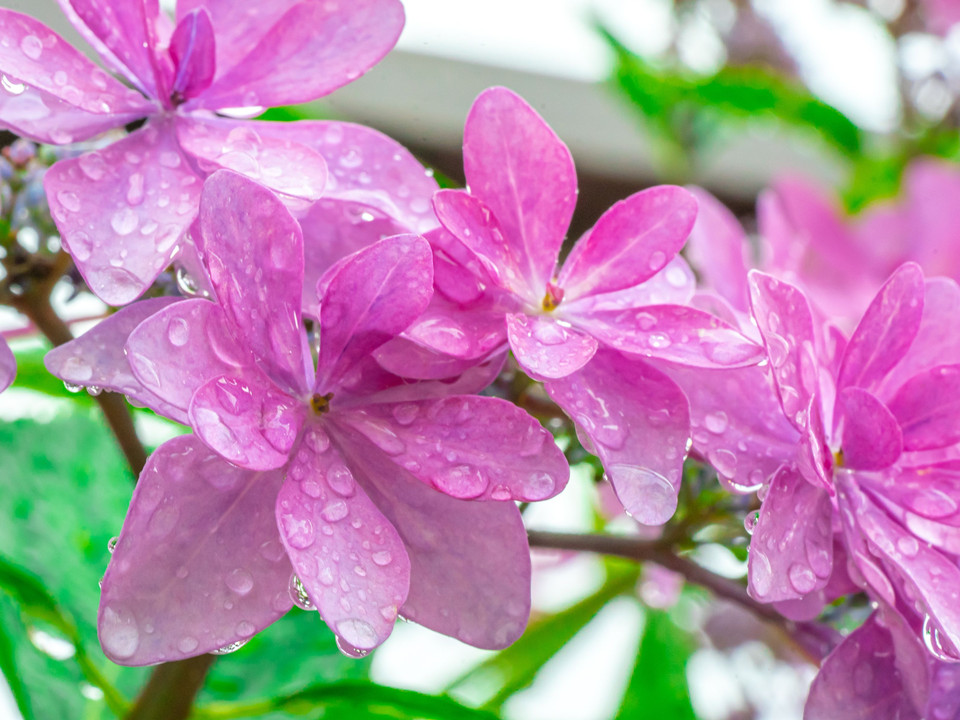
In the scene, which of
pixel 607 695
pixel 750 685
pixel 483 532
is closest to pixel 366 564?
pixel 483 532

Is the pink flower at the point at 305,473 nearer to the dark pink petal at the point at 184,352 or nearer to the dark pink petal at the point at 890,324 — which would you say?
the dark pink petal at the point at 184,352

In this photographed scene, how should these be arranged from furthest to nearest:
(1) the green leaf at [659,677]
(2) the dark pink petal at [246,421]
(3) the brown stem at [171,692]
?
(1) the green leaf at [659,677] < (3) the brown stem at [171,692] < (2) the dark pink petal at [246,421]

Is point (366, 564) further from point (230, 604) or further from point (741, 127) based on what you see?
point (741, 127)

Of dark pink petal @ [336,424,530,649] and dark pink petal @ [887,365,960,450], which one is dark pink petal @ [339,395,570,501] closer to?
dark pink petal @ [336,424,530,649]

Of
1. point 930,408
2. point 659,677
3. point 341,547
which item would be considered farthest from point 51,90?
point 659,677

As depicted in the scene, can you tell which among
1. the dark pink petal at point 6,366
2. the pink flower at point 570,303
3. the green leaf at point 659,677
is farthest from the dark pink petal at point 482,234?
the green leaf at point 659,677
